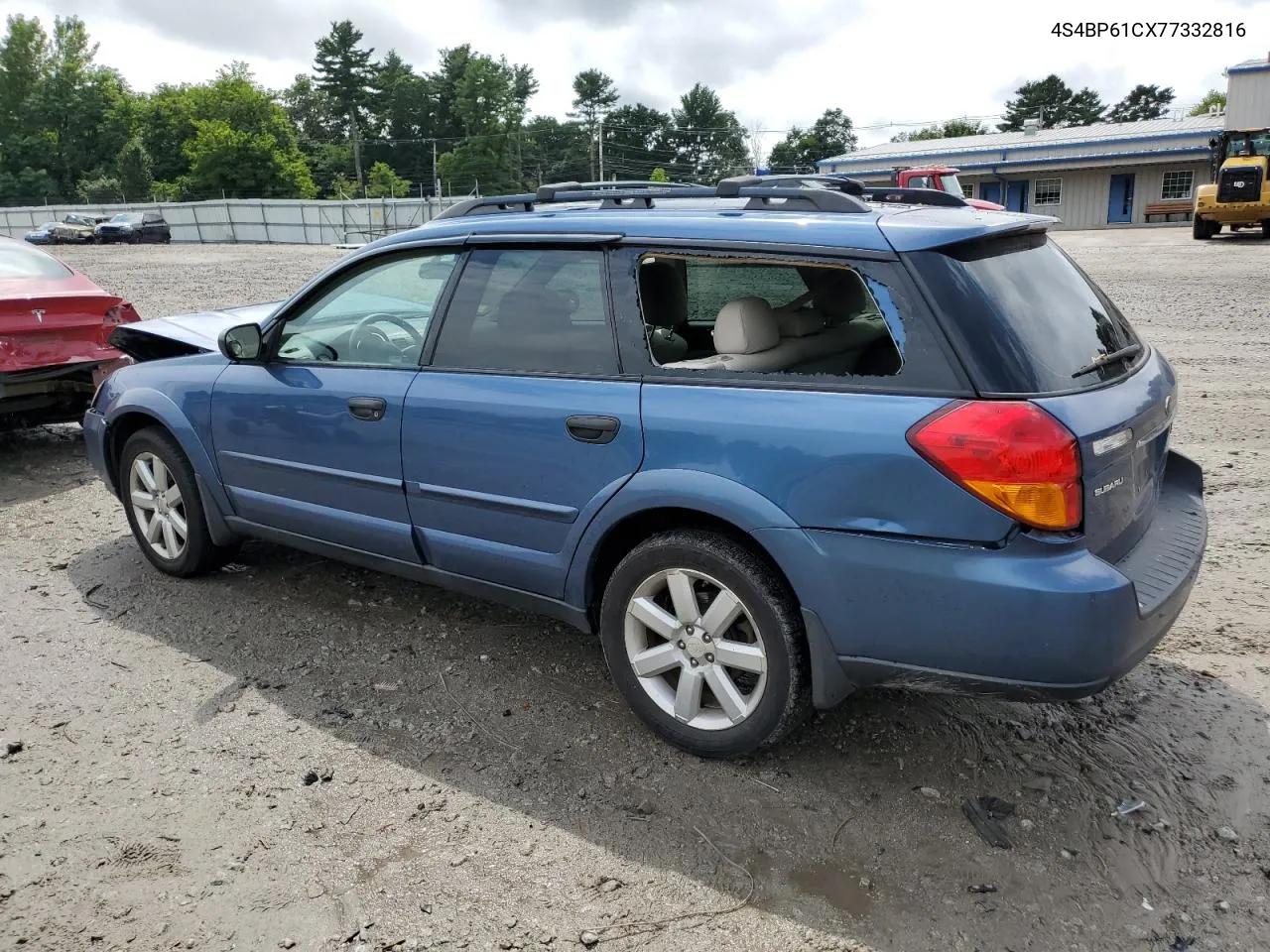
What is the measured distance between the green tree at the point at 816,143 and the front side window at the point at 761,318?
76902 mm

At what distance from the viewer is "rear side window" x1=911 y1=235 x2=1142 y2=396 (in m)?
2.75

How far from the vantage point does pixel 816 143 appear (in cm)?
8981

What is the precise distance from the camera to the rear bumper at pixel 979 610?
8.68ft

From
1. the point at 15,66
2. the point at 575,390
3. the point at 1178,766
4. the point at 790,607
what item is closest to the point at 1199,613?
the point at 1178,766

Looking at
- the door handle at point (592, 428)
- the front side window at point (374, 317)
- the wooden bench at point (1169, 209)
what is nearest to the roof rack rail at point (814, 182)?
the door handle at point (592, 428)

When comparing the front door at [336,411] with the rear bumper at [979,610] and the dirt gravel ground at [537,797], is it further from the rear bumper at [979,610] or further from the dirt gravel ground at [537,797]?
the rear bumper at [979,610]

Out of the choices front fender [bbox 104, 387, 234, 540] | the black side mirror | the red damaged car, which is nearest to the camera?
the black side mirror

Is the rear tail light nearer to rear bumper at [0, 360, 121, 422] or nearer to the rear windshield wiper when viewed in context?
the rear windshield wiper

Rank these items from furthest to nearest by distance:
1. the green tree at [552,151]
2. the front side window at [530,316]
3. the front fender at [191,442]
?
the green tree at [552,151], the front fender at [191,442], the front side window at [530,316]

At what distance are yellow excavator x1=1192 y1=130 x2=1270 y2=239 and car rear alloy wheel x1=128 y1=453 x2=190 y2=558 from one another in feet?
92.2

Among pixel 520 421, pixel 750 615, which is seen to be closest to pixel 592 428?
pixel 520 421

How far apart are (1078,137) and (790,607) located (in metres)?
52.1

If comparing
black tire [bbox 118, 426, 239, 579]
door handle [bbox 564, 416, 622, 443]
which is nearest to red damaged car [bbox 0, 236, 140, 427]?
black tire [bbox 118, 426, 239, 579]

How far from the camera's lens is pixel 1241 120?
133 feet
